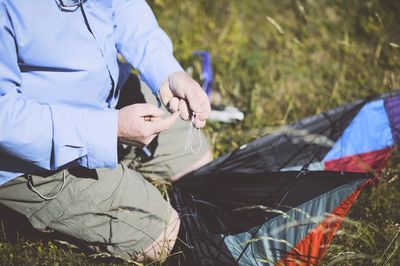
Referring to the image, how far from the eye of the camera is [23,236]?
73.0 inches

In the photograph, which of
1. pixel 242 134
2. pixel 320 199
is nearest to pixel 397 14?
pixel 242 134

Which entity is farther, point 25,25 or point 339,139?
point 339,139

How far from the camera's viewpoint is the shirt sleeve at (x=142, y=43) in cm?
178

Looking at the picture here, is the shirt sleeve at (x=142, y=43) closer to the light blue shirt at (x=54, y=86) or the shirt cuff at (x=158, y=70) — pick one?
the shirt cuff at (x=158, y=70)

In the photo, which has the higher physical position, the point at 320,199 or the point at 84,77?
the point at 84,77

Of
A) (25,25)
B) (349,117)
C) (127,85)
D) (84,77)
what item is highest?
(25,25)

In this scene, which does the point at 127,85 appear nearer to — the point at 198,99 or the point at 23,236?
the point at 198,99

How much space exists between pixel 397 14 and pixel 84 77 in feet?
9.25

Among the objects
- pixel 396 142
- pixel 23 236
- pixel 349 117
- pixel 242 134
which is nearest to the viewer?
pixel 23 236

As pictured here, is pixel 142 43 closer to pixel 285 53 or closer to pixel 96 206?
pixel 96 206

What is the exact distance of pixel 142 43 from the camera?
5.97 feet

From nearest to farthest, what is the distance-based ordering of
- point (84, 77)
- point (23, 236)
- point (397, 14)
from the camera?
point (84, 77) → point (23, 236) → point (397, 14)

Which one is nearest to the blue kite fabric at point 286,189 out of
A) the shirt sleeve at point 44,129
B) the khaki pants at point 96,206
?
the khaki pants at point 96,206

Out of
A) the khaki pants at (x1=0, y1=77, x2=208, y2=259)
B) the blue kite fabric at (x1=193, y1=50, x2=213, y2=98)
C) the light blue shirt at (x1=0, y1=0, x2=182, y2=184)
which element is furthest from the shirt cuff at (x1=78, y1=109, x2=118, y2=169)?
the blue kite fabric at (x1=193, y1=50, x2=213, y2=98)
